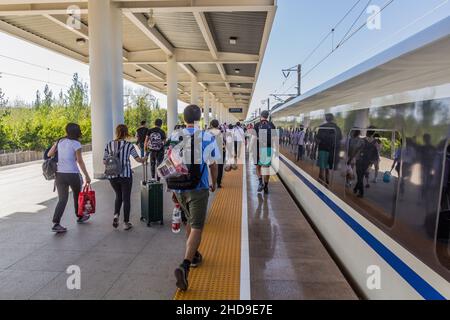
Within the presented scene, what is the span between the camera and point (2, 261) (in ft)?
14.8

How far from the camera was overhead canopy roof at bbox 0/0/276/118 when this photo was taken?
11477mm

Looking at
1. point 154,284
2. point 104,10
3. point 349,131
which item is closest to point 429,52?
point 349,131

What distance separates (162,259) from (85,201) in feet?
6.60

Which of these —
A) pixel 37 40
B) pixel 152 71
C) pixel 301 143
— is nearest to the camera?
pixel 301 143

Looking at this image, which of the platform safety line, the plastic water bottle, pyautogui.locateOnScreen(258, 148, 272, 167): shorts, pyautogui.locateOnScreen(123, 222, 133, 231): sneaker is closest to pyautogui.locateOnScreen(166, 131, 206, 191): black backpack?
the plastic water bottle

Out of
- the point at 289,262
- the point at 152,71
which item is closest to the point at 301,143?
the point at 289,262

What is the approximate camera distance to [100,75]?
10.8m

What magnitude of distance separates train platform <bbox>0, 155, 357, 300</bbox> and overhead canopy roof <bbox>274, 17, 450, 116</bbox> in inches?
80.7

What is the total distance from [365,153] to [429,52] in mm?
1541

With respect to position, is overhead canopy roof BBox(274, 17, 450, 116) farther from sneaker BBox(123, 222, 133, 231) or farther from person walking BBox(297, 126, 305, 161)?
sneaker BBox(123, 222, 133, 231)

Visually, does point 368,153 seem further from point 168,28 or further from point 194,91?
point 194,91

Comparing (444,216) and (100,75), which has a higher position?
(100,75)
